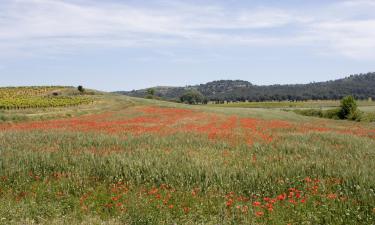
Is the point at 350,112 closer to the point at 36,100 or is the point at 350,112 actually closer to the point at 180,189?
the point at 36,100

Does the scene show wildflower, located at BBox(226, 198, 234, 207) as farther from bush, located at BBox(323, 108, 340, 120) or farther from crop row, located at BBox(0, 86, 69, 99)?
crop row, located at BBox(0, 86, 69, 99)

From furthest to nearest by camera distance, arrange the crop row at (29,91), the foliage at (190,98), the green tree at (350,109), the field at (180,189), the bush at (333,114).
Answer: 1. the foliage at (190,98)
2. the crop row at (29,91)
3. the bush at (333,114)
4. the green tree at (350,109)
5. the field at (180,189)

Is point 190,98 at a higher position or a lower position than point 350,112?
higher

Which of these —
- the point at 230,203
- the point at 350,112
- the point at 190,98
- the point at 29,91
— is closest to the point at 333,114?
the point at 350,112

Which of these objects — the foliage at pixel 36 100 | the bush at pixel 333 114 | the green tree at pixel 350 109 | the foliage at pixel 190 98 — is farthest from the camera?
the foliage at pixel 190 98

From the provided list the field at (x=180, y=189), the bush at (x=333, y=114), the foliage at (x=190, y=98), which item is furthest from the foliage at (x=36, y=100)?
the foliage at (x=190, y=98)

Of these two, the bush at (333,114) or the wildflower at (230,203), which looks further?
the bush at (333,114)

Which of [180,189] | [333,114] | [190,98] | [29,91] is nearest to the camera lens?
[180,189]

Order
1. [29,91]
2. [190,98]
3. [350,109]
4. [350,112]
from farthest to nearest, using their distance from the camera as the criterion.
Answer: [190,98]
[29,91]
[350,112]
[350,109]

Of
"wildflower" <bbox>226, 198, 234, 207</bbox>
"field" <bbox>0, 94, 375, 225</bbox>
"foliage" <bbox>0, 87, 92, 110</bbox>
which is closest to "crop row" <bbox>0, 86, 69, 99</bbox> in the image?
"foliage" <bbox>0, 87, 92, 110</bbox>

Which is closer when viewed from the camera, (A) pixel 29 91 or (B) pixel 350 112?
(B) pixel 350 112

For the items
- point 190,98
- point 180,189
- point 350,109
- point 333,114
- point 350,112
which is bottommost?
point 333,114

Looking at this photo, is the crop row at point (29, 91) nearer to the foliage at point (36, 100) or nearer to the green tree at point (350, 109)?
the foliage at point (36, 100)

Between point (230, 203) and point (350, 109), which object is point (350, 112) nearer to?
point (350, 109)
